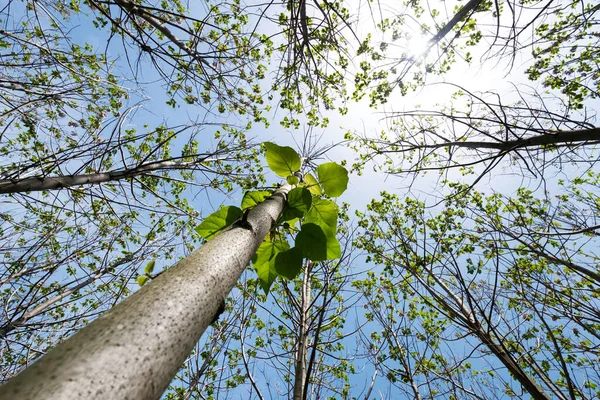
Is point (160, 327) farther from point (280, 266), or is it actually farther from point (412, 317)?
point (412, 317)

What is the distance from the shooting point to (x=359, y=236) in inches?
265

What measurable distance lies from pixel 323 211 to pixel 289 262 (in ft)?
1.01

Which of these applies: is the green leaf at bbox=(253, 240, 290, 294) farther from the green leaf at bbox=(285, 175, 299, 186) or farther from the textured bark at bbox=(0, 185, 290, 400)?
the textured bark at bbox=(0, 185, 290, 400)

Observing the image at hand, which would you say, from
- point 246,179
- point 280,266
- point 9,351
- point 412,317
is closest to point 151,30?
point 246,179

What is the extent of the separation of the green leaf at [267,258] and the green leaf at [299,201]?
0.51 ft

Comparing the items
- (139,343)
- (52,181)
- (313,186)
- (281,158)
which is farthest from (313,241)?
(52,181)

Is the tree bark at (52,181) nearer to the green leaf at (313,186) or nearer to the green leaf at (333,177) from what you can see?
the green leaf at (313,186)

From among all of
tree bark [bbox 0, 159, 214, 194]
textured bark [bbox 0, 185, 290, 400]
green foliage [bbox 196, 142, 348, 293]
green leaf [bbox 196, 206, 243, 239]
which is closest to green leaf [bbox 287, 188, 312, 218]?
green foliage [bbox 196, 142, 348, 293]

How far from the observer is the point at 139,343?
41 centimetres

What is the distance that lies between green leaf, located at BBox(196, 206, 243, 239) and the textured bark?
50cm

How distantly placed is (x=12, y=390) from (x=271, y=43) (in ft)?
19.3

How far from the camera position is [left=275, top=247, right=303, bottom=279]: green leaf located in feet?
4.17

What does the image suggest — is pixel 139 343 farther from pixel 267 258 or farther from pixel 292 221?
pixel 292 221

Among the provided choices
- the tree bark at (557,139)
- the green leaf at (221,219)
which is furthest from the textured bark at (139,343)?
the tree bark at (557,139)
